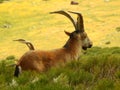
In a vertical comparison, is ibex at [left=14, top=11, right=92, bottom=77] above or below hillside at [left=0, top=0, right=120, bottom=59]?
above

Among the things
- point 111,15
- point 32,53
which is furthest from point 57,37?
point 32,53

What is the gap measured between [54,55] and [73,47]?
1374mm

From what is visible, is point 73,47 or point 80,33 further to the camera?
point 80,33

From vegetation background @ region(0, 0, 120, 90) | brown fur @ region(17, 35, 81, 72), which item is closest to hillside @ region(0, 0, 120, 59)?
vegetation background @ region(0, 0, 120, 90)

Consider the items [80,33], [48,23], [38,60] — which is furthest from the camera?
[48,23]

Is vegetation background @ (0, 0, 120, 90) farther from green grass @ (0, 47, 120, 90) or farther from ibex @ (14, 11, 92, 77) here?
ibex @ (14, 11, 92, 77)

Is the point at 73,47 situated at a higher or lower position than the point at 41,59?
lower

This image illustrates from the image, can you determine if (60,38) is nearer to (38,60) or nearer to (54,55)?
(54,55)

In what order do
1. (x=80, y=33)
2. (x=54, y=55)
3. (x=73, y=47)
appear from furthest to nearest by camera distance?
(x=80, y=33), (x=73, y=47), (x=54, y=55)

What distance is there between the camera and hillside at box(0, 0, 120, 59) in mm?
38156

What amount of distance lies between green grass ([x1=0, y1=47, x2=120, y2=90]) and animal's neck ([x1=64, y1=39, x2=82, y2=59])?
2.84m

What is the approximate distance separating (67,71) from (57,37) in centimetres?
Answer: 3265

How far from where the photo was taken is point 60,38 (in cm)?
3988

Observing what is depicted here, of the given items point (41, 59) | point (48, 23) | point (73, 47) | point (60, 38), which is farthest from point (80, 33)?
point (48, 23)
